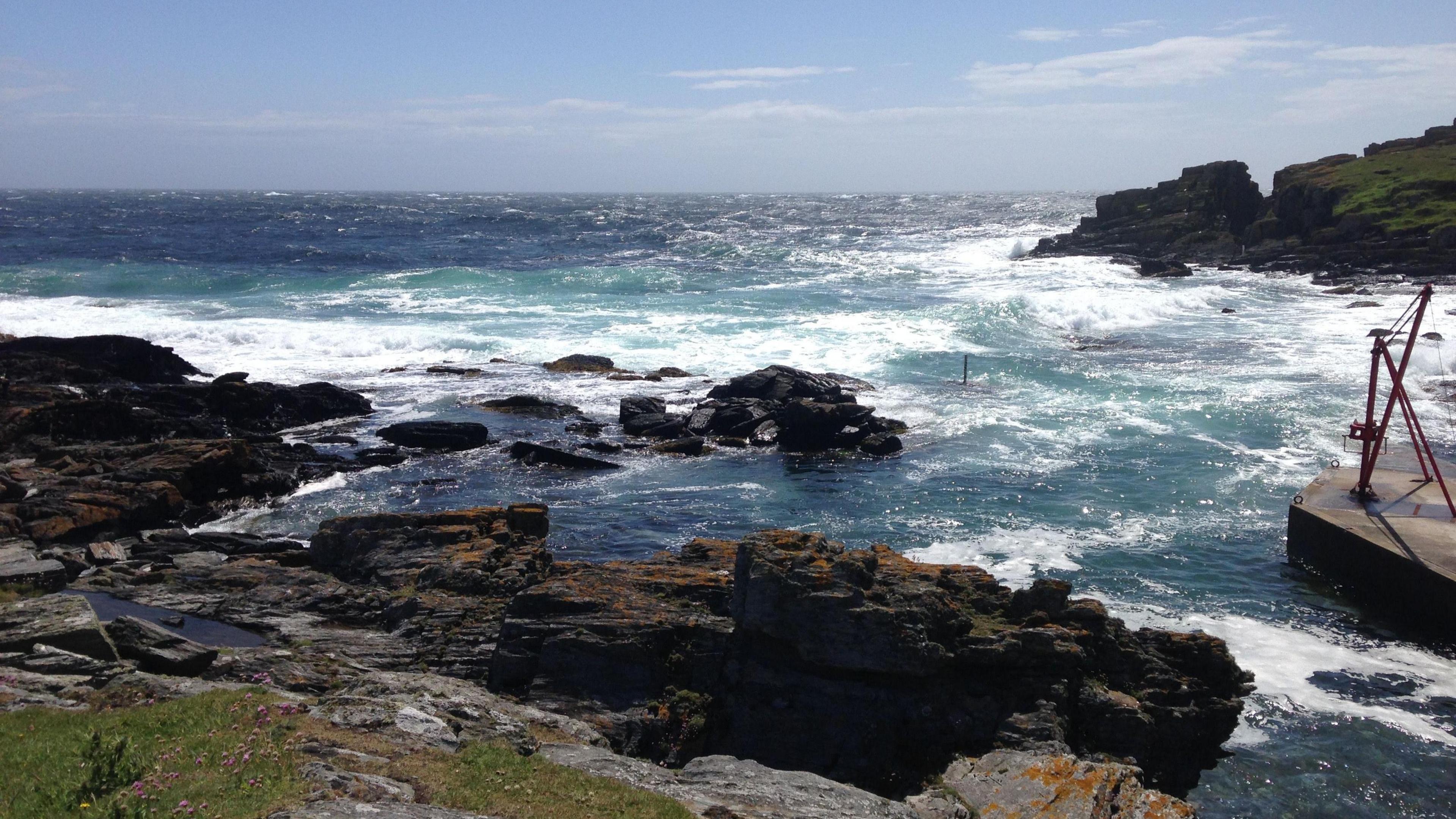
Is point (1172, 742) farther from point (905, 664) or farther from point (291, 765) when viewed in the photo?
point (291, 765)

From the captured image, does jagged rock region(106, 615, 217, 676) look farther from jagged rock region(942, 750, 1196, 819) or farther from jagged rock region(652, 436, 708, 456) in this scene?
jagged rock region(652, 436, 708, 456)

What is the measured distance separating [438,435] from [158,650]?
57.5 feet

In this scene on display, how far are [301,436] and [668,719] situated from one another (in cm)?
2199

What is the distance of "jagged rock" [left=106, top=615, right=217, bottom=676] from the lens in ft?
37.1

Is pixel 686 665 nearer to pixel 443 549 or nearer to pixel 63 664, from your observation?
pixel 443 549

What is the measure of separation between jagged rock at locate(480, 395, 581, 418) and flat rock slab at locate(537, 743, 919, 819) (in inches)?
929

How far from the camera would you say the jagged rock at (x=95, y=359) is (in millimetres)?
31578

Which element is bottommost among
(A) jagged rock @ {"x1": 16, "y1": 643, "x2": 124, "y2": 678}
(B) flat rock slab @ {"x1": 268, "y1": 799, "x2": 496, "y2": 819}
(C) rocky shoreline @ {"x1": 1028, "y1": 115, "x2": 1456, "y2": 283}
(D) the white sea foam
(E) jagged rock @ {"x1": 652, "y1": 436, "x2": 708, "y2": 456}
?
(D) the white sea foam

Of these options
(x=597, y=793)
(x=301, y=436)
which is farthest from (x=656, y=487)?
(x=597, y=793)

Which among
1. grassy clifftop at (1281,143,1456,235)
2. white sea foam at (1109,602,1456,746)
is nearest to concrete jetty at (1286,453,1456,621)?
white sea foam at (1109,602,1456,746)

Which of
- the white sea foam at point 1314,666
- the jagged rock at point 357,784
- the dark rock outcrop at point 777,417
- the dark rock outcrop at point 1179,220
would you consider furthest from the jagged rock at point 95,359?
the dark rock outcrop at point 1179,220

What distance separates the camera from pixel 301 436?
1170 inches

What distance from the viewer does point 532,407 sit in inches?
1321

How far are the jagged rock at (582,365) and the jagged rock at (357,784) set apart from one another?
32016 millimetres
